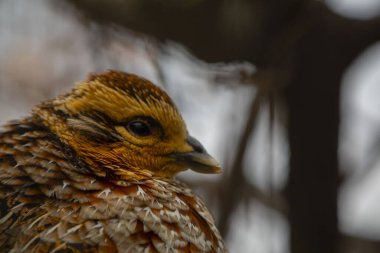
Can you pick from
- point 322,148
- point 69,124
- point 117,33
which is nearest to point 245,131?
point 322,148

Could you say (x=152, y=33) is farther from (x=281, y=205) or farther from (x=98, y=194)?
(x=98, y=194)

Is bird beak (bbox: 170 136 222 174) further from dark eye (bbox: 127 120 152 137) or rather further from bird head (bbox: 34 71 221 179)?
dark eye (bbox: 127 120 152 137)

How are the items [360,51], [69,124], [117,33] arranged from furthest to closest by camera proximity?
1. [117,33]
2. [360,51]
3. [69,124]

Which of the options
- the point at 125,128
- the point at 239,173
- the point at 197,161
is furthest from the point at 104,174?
the point at 239,173

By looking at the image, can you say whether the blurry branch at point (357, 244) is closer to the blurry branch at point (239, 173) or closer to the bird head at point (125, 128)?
the blurry branch at point (239, 173)

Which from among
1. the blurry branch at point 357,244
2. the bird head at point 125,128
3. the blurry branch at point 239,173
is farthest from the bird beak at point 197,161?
the blurry branch at point 357,244

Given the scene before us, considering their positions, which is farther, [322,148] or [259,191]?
[259,191]

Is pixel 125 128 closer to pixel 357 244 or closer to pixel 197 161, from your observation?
pixel 197 161

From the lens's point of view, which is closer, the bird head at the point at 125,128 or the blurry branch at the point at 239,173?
the bird head at the point at 125,128
